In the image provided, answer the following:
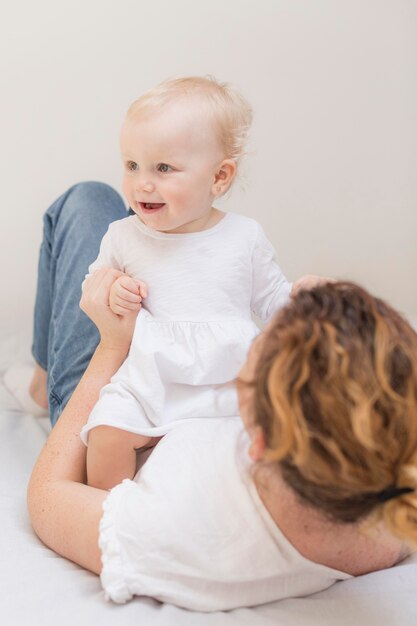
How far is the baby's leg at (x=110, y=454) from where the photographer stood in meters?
1.23

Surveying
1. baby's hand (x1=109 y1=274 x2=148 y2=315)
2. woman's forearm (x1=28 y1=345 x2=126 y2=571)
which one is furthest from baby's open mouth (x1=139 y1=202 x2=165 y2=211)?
woman's forearm (x1=28 y1=345 x2=126 y2=571)

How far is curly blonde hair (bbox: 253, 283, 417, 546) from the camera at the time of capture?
0.87 metres

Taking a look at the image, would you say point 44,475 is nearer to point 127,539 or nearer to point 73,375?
point 127,539

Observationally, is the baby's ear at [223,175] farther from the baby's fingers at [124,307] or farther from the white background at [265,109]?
the white background at [265,109]

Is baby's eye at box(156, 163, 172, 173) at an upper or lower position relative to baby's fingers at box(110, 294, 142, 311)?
upper

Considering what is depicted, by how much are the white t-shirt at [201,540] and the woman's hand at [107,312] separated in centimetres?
32

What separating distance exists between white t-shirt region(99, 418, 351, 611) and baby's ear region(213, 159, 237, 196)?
1.45ft

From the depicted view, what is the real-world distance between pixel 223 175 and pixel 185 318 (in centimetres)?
24

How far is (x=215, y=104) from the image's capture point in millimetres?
1308

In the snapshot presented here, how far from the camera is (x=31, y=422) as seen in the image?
6.00 feet

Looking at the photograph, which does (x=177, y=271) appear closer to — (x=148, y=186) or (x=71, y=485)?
(x=148, y=186)

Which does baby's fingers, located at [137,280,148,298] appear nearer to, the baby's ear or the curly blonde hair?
the baby's ear

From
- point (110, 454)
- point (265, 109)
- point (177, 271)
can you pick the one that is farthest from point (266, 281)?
point (265, 109)

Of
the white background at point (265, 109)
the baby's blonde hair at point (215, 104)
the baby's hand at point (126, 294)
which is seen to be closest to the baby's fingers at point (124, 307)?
the baby's hand at point (126, 294)
